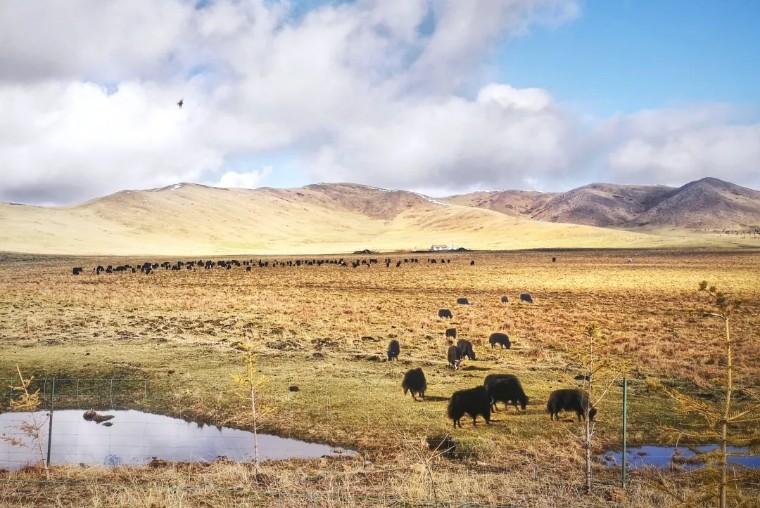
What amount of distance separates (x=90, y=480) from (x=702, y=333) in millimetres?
26094

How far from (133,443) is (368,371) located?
8.24 metres

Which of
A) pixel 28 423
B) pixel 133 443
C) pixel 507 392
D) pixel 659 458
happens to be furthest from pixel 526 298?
pixel 28 423

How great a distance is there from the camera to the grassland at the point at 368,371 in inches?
394

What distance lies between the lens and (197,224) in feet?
638

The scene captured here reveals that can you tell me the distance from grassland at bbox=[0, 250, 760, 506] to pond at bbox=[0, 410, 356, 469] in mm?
672

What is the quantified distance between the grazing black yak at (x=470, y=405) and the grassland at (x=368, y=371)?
40 cm

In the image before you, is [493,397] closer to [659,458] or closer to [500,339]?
[659,458]

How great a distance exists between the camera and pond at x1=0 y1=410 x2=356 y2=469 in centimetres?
1286

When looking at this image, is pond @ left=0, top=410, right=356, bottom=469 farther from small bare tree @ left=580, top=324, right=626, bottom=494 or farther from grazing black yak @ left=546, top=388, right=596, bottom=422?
grazing black yak @ left=546, top=388, right=596, bottom=422

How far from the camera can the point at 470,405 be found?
14.2 metres

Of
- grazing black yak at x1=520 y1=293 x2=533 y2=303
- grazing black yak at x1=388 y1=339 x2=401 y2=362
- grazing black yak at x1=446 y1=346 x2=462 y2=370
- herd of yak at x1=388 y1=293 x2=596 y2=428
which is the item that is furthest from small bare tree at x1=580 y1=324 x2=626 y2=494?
grazing black yak at x1=520 y1=293 x2=533 y2=303

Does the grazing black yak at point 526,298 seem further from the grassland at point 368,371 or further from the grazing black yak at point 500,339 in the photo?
the grazing black yak at point 500,339

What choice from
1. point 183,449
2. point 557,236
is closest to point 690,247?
point 557,236

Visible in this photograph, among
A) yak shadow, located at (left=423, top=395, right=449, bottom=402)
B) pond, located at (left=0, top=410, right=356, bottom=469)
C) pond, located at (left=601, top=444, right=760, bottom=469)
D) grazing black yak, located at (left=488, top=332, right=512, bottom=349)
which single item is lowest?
pond, located at (left=0, top=410, right=356, bottom=469)
